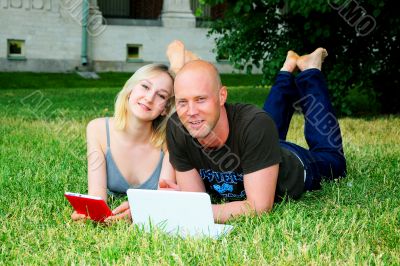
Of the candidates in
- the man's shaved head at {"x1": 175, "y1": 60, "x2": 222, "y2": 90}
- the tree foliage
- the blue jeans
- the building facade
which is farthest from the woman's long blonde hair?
the building facade

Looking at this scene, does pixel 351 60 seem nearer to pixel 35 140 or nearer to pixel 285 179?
pixel 35 140

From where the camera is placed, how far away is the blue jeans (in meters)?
4.79

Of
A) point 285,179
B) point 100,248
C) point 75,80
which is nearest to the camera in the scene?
point 100,248

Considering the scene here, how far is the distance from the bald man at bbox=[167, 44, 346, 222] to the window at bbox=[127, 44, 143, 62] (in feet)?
60.8

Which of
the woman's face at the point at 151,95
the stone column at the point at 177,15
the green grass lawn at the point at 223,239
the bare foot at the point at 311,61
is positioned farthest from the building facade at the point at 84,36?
the woman's face at the point at 151,95

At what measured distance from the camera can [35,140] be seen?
22.2ft

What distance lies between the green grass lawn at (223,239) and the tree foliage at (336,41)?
116 inches

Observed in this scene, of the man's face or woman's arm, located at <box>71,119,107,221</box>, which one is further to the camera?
woman's arm, located at <box>71,119,107,221</box>

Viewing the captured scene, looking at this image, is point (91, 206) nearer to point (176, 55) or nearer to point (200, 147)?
point (200, 147)

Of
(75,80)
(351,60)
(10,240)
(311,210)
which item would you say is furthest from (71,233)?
(75,80)

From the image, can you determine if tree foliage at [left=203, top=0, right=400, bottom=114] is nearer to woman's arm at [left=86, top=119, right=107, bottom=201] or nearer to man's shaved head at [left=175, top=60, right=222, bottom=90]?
woman's arm at [left=86, top=119, right=107, bottom=201]

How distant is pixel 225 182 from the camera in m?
3.97

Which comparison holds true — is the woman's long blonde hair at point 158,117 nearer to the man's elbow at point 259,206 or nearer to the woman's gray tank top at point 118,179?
the woman's gray tank top at point 118,179

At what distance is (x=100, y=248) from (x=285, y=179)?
142 centimetres
